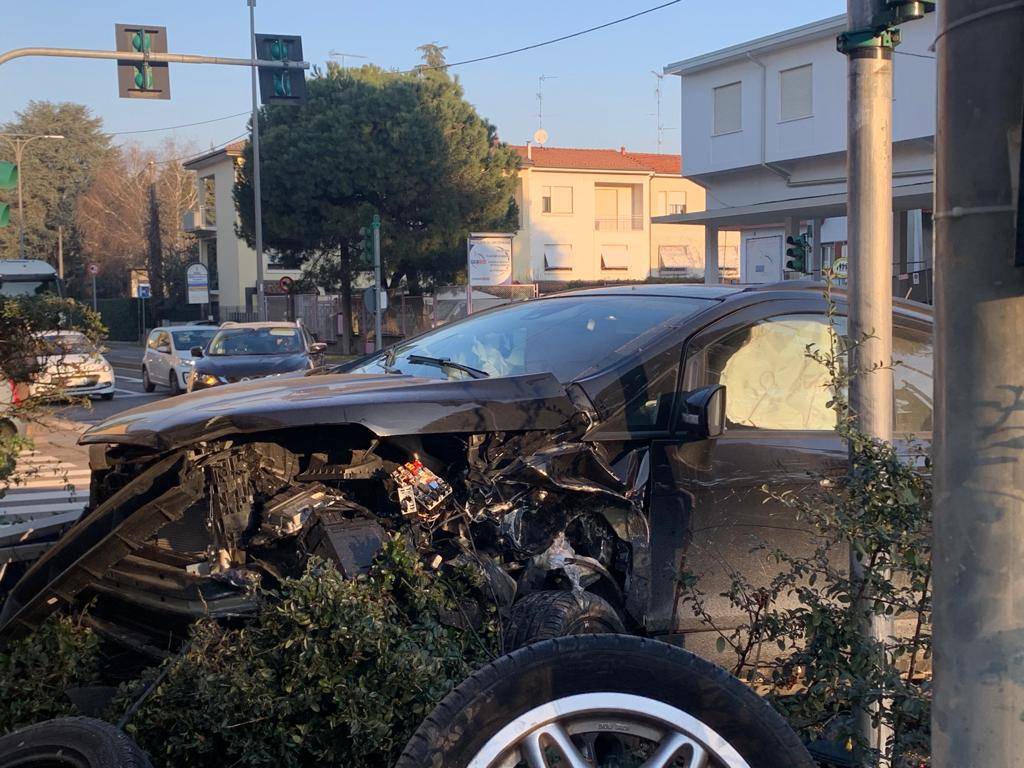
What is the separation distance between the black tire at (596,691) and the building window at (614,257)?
5366 centimetres

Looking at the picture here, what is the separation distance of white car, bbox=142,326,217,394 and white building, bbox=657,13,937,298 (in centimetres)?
1564

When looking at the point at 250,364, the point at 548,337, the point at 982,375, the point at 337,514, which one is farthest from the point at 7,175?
the point at 982,375

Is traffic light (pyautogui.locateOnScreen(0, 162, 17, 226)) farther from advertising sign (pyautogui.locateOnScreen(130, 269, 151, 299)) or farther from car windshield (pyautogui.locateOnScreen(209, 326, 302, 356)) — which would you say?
advertising sign (pyautogui.locateOnScreen(130, 269, 151, 299))

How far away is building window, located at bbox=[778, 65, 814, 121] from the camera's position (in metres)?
33.0

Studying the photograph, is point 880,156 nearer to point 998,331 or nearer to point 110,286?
point 998,331

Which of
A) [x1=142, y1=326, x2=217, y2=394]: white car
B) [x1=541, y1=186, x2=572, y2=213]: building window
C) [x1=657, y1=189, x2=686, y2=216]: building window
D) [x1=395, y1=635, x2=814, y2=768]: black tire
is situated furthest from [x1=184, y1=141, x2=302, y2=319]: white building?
[x1=395, y1=635, x2=814, y2=768]: black tire

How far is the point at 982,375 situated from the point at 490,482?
2.03 meters

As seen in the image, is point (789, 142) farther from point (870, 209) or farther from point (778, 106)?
point (870, 209)

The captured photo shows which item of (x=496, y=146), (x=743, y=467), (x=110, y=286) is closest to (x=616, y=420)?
(x=743, y=467)

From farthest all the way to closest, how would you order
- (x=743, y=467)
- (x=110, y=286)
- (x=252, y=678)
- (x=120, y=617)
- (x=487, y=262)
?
(x=110, y=286) < (x=487, y=262) < (x=743, y=467) < (x=120, y=617) < (x=252, y=678)

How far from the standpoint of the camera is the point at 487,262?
26.8 metres

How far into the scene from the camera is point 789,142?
110 ft

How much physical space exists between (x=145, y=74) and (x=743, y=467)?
17970mm

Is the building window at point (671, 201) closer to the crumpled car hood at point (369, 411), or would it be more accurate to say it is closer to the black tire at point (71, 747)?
the crumpled car hood at point (369, 411)
